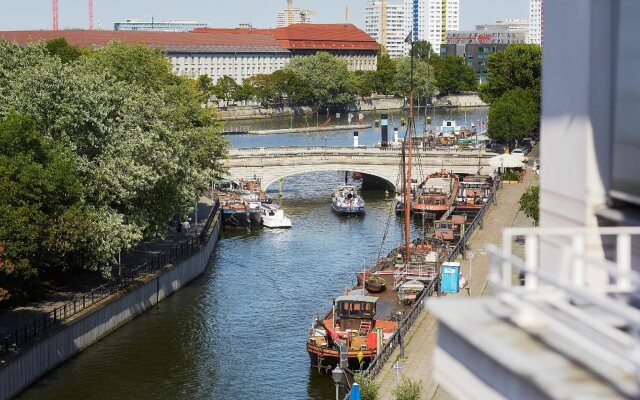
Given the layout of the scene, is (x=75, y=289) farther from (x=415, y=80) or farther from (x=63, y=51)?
(x=415, y=80)

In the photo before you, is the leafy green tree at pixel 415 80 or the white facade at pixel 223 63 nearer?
the leafy green tree at pixel 415 80

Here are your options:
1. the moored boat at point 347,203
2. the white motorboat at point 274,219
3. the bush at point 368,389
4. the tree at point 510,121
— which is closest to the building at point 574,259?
the bush at point 368,389

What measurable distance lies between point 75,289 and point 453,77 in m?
155

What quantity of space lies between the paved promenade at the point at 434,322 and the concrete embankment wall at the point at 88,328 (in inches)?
374

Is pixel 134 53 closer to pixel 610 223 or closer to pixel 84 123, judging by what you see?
pixel 84 123

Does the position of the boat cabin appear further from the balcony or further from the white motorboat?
the balcony

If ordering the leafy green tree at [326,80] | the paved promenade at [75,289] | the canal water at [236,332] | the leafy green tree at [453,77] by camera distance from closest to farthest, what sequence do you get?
the canal water at [236,332], the paved promenade at [75,289], the leafy green tree at [326,80], the leafy green tree at [453,77]

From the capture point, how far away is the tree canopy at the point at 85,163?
3578cm

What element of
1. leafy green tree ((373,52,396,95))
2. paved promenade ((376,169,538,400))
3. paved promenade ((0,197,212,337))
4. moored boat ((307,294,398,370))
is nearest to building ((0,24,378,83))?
leafy green tree ((373,52,396,95))

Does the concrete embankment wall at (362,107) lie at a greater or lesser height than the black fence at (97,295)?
greater

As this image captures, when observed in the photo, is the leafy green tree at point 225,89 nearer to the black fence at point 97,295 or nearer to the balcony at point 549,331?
the black fence at point 97,295

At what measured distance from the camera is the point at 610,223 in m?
5.70

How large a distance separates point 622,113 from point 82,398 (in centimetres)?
2835

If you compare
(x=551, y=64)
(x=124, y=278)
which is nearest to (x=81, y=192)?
(x=124, y=278)
